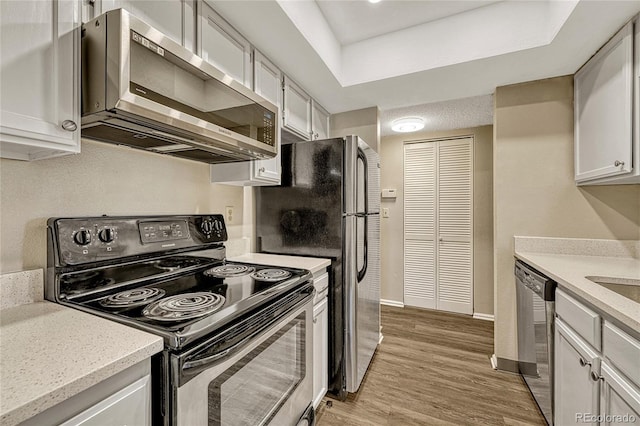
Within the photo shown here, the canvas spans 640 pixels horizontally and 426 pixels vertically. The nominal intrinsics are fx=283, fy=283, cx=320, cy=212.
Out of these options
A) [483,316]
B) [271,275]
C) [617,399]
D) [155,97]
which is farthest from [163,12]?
[483,316]

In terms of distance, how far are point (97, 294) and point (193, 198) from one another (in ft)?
2.31

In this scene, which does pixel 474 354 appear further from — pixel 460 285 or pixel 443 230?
pixel 443 230

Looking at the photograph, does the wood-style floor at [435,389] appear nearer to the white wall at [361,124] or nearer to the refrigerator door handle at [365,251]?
the refrigerator door handle at [365,251]

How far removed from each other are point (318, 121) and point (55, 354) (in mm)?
2407

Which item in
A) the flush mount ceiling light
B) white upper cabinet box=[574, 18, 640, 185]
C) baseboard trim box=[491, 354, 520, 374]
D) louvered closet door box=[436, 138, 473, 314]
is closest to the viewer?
white upper cabinet box=[574, 18, 640, 185]

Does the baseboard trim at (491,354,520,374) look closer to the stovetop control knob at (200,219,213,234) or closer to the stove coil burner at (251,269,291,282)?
the stove coil burner at (251,269,291,282)

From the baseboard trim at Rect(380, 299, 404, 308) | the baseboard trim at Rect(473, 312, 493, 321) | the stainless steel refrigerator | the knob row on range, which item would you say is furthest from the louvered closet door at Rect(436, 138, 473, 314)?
the knob row on range

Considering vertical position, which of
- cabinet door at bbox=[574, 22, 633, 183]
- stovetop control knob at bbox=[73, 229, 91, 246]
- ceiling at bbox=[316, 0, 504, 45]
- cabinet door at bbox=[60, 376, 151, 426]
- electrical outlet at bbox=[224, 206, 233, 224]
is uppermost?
ceiling at bbox=[316, 0, 504, 45]

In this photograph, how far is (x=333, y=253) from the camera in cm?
193

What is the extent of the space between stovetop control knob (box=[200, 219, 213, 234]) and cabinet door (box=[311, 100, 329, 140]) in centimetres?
125

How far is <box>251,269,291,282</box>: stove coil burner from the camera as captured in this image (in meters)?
1.33

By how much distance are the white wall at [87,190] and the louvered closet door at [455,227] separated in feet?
9.83

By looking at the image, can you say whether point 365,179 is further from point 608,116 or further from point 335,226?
point 608,116

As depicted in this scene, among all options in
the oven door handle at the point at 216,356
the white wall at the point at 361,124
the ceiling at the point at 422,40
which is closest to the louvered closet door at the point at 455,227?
the ceiling at the point at 422,40
